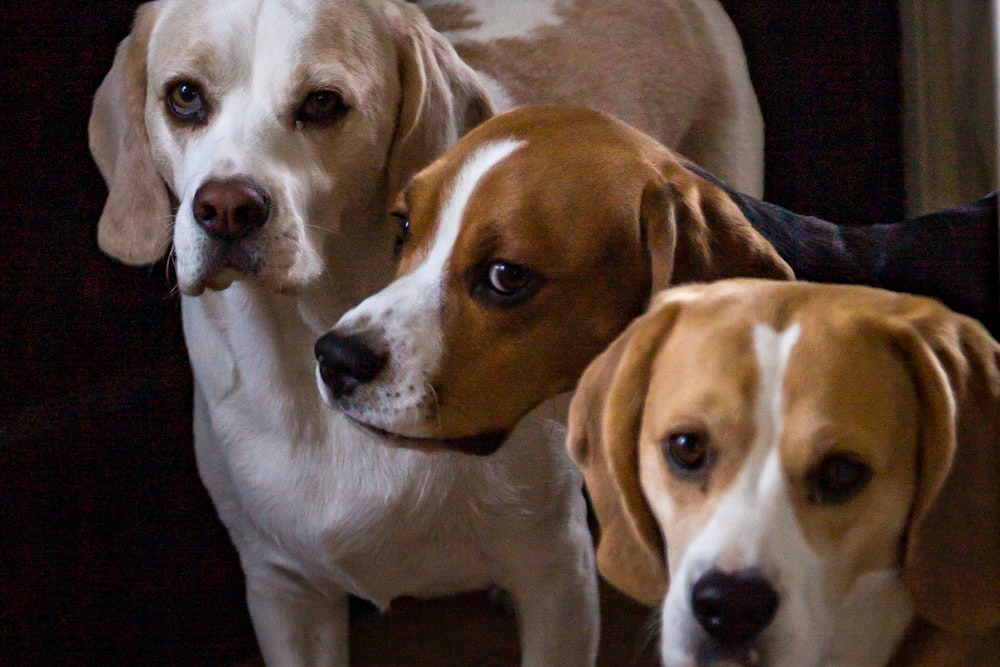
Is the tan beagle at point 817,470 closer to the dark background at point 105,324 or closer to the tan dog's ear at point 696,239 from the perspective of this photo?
the tan dog's ear at point 696,239

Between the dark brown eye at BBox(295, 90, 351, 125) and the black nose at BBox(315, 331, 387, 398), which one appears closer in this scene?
the black nose at BBox(315, 331, 387, 398)

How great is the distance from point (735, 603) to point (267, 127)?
525 mm

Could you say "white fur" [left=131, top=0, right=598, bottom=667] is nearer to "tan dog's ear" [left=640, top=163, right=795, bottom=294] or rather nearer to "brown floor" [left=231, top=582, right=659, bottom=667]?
"brown floor" [left=231, top=582, right=659, bottom=667]

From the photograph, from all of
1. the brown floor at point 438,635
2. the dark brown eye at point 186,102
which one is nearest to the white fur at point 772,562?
the brown floor at point 438,635

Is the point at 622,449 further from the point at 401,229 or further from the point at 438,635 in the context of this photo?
the point at 438,635

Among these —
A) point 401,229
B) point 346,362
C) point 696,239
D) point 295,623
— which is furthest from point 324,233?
point 295,623

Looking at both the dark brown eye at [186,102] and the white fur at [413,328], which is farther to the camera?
the dark brown eye at [186,102]

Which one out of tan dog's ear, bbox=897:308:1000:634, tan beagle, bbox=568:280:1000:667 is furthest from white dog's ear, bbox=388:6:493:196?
tan dog's ear, bbox=897:308:1000:634

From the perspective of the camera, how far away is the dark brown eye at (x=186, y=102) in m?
1.01

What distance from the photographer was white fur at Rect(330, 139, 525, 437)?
0.85 meters

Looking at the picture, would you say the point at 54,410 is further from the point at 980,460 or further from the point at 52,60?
the point at 980,460

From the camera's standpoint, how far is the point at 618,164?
0.88 metres

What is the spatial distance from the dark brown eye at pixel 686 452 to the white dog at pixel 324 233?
0.97 ft

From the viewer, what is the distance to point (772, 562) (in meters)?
0.69
